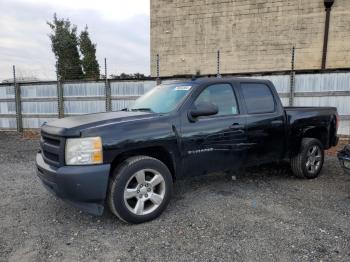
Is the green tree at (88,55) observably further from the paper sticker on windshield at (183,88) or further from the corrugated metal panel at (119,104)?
the paper sticker on windshield at (183,88)

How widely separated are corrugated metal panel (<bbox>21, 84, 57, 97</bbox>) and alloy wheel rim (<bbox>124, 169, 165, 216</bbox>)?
9.74 metres

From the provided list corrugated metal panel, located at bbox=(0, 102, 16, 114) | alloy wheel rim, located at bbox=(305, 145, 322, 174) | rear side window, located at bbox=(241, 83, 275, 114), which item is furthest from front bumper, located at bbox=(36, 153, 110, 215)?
corrugated metal panel, located at bbox=(0, 102, 16, 114)

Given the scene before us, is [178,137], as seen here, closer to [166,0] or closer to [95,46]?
[166,0]

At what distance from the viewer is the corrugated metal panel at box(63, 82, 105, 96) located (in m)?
11.8

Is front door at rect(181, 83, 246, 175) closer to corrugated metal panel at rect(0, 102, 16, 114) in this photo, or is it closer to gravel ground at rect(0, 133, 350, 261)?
gravel ground at rect(0, 133, 350, 261)

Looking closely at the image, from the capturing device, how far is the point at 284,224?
12.5 ft

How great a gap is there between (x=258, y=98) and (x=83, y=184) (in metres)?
3.18

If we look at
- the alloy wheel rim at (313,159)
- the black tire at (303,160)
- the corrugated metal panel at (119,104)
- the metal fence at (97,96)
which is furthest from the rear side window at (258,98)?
the corrugated metal panel at (119,104)

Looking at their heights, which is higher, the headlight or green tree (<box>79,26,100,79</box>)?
green tree (<box>79,26,100,79</box>)

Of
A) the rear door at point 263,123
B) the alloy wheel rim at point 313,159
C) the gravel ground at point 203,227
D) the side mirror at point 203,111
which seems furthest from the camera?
the alloy wheel rim at point 313,159

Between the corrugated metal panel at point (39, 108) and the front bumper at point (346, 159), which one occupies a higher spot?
the corrugated metal panel at point (39, 108)

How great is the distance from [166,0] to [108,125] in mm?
13194

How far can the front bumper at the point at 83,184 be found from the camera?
3.47 meters

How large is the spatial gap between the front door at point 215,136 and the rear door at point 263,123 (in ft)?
0.68
